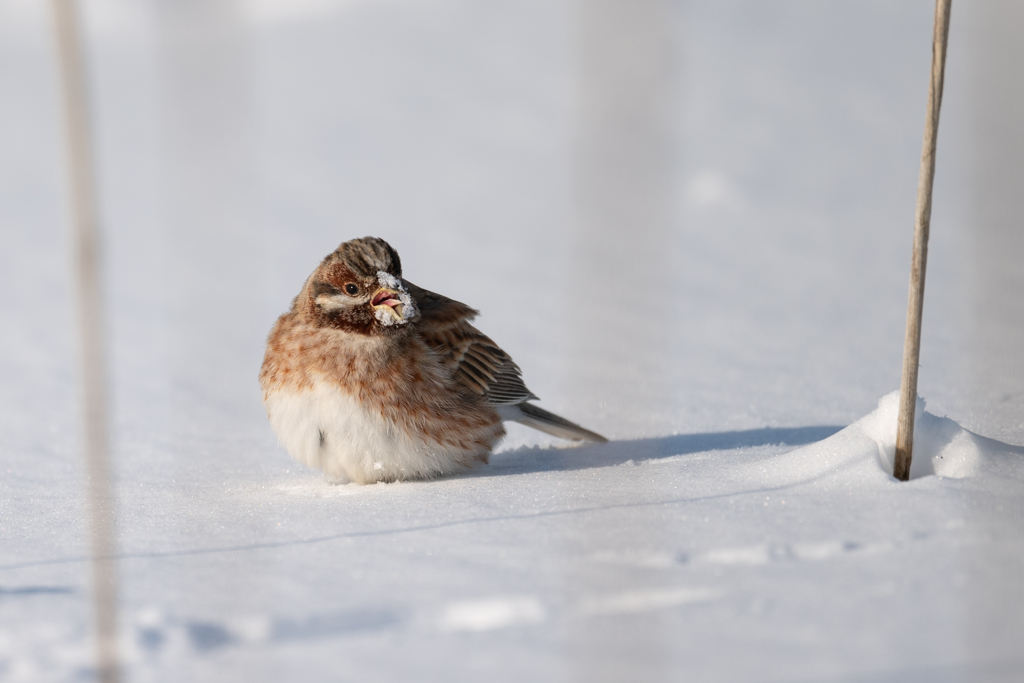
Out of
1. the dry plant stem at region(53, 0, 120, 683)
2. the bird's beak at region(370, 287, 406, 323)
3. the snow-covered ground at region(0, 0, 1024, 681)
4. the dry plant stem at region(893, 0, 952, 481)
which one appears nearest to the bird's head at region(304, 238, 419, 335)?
the bird's beak at region(370, 287, 406, 323)

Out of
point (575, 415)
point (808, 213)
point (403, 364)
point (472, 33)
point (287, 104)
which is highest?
point (472, 33)

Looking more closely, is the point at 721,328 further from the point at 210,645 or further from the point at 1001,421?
the point at 210,645

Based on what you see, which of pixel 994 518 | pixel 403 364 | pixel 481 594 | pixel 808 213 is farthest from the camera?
pixel 808 213

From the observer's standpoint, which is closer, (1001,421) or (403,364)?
(403,364)

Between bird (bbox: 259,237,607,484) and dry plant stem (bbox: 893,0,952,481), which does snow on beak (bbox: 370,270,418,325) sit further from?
dry plant stem (bbox: 893,0,952,481)

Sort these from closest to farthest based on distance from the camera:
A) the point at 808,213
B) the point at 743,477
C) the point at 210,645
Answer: the point at 210,645 → the point at 743,477 → the point at 808,213

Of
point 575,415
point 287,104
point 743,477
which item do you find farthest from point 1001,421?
point 287,104

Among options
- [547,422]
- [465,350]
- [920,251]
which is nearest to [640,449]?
[547,422]
